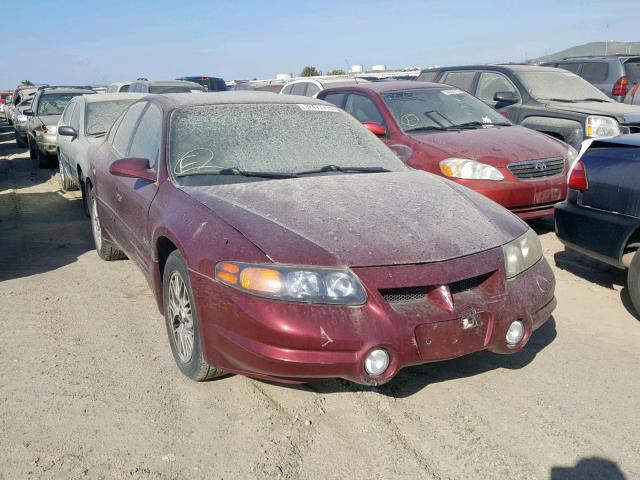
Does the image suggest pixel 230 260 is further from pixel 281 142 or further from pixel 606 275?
pixel 606 275

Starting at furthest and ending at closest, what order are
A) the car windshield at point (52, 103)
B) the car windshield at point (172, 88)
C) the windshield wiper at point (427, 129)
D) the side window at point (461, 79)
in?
1. the car windshield at point (52, 103)
2. the car windshield at point (172, 88)
3. the side window at point (461, 79)
4. the windshield wiper at point (427, 129)

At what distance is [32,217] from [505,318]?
6830mm

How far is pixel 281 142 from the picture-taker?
165 inches

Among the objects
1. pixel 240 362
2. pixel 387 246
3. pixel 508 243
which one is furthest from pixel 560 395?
pixel 240 362

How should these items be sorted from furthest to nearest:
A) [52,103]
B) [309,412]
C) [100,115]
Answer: [52,103] < [100,115] < [309,412]

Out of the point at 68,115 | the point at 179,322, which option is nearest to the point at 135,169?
the point at 179,322

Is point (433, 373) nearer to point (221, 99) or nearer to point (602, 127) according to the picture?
point (221, 99)

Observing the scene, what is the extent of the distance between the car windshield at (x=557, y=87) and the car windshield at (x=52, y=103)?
32.2 ft

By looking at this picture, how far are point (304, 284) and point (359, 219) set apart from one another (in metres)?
0.57

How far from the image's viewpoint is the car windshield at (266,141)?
3988mm

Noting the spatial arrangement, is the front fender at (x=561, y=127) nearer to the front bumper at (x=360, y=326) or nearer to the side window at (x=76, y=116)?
the front bumper at (x=360, y=326)

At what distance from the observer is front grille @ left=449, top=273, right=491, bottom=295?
119 inches

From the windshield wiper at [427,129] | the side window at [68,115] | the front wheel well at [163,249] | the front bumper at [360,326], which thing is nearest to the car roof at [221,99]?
the front wheel well at [163,249]

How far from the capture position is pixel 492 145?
659cm
